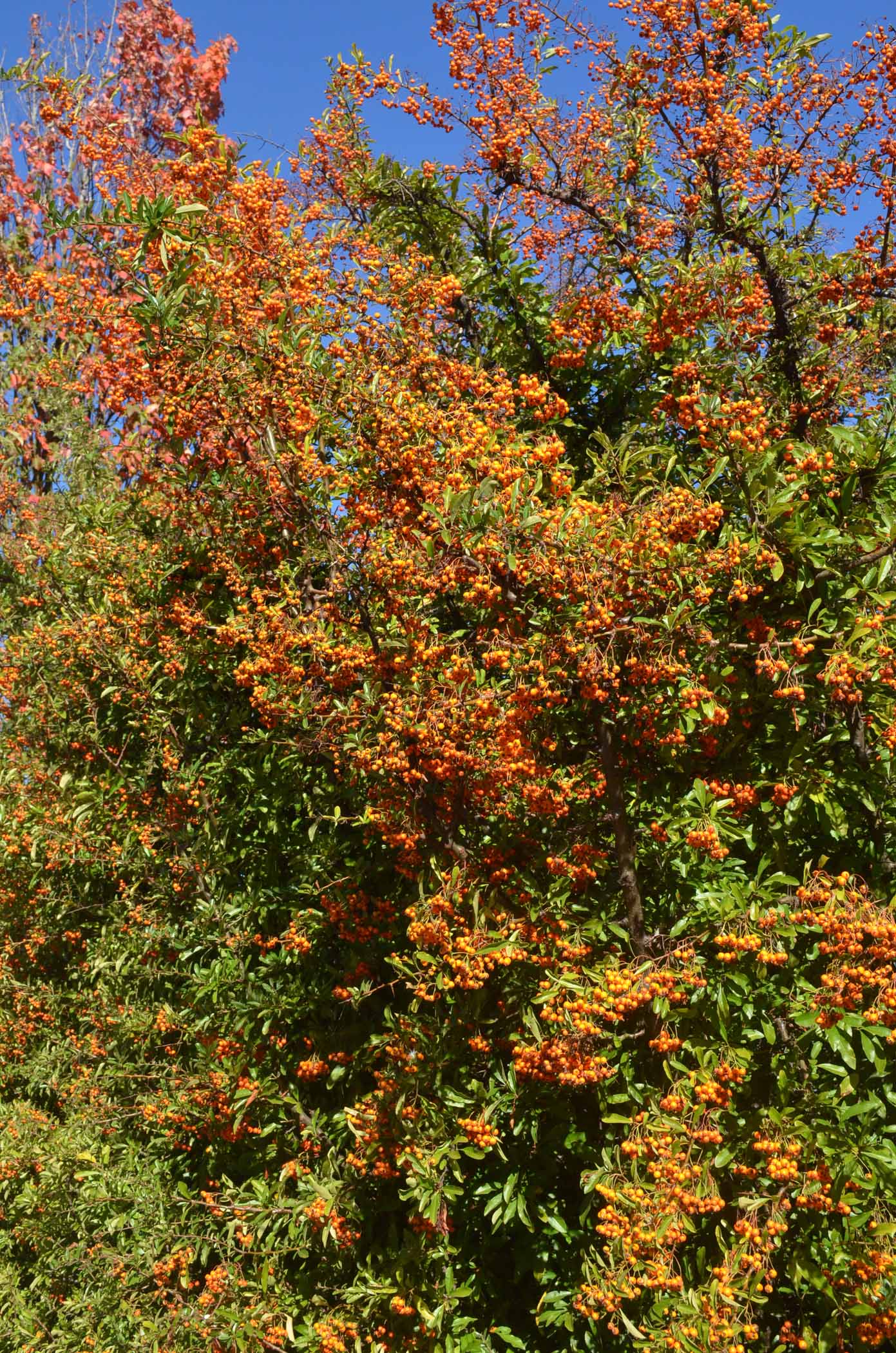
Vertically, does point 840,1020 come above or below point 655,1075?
above

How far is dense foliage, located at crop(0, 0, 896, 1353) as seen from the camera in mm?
2994

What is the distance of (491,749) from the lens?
3.35 meters

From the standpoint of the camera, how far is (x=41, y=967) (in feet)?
23.0

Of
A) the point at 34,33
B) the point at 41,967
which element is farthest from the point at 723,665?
the point at 34,33

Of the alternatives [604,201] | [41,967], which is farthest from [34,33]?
[41,967]

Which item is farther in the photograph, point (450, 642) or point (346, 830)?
point (346, 830)

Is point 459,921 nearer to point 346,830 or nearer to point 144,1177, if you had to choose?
point 346,830

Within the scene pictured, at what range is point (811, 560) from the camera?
3180mm

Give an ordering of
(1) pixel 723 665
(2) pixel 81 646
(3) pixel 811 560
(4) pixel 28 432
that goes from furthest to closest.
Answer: (4) pixel 28 432
(2) pixel 81 646
(1) pixel 723 665
(3) pixel 811 560

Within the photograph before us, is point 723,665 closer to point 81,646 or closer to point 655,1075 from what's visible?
point 655,1075

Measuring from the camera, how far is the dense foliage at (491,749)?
2.99m

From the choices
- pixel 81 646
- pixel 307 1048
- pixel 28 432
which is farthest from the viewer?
pixel 28 432

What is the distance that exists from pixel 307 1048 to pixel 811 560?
9.91 feet

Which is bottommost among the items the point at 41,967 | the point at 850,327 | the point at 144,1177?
the point at 144,1177
